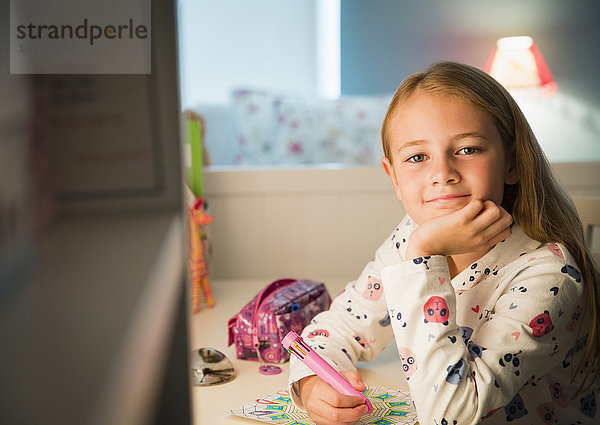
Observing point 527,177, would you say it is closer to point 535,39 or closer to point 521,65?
point 521,65

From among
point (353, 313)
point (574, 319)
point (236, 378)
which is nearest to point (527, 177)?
point (574, 319)

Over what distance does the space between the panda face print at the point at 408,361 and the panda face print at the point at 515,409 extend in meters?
0.11

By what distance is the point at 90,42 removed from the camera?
0.13 m

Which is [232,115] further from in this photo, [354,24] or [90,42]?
[90,42]

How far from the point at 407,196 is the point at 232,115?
4.88 ft

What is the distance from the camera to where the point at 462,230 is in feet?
1.55

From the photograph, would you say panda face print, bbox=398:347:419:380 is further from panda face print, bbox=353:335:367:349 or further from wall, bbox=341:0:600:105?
wall, bbox=341:0:600:105

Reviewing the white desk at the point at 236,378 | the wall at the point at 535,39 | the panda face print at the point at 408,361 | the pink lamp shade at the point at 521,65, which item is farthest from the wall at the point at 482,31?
the panda face print at the point at 408,361

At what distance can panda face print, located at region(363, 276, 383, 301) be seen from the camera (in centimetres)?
63

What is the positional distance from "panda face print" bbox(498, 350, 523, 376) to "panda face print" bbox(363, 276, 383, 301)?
0.20 m

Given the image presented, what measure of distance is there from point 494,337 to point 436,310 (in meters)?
0.05

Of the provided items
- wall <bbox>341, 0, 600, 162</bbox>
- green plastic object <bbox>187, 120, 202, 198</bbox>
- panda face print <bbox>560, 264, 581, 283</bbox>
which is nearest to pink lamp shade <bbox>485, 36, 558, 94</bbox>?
wall <bbox>341, 0, 600, 162</bbox>

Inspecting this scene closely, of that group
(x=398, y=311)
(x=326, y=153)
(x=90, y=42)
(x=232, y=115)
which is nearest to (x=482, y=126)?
(x=398, y=311)

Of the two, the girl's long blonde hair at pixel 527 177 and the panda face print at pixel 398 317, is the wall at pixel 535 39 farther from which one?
the panda face print at pixel 398 317
